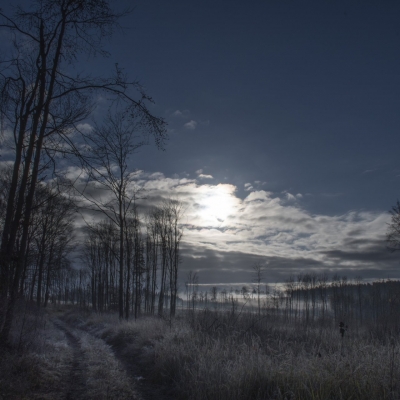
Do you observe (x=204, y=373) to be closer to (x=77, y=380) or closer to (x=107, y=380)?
(x=107, y=380)

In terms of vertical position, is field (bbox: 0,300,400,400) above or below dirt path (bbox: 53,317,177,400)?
above

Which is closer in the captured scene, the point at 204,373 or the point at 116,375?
the point at 204,373

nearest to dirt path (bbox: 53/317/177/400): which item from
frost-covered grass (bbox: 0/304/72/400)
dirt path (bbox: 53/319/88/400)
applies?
dirt path (bbox: 53/319/88/400)

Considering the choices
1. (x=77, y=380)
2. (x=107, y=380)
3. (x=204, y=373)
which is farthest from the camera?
(x=77, y=380)

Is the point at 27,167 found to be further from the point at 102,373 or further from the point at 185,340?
the point at 185,340

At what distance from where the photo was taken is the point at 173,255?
3578cm

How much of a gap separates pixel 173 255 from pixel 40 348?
2656 cm

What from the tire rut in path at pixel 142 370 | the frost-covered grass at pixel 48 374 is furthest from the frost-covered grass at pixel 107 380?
the tire rut in path at pixel 142 370

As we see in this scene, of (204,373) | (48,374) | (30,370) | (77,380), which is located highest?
(204,373)

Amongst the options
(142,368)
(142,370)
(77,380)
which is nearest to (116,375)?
(77,380)

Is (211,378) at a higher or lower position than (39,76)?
lower

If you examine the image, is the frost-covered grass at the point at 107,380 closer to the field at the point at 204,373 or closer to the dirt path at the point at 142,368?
the field at the point at 204,373

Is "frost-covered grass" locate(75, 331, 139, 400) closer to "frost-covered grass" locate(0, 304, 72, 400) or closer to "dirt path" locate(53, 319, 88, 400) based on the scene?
"dirt path" locate(53, 319, 88, 400)

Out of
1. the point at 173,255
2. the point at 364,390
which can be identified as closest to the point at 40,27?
the point at 364,390
